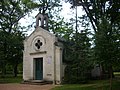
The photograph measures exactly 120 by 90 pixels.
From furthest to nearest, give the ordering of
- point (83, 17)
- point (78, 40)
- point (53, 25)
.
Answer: point (53, 25) < point (83, 17) < point (78, 40)

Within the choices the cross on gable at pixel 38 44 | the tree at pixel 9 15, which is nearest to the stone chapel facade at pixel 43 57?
the cross on gable at pixel 38 44

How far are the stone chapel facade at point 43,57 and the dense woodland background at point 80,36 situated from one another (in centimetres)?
123

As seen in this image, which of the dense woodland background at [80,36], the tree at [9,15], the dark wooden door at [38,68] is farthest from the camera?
the tree at [9,15]

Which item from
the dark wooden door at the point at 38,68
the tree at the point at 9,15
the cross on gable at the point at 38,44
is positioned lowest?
the dark wooden door at the point at 38,68

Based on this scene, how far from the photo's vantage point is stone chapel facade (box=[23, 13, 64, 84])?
93.8 ft

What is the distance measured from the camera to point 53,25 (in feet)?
163

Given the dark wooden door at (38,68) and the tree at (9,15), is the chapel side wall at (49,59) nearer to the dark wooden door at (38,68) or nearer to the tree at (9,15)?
the dark wooden door at (38,68)

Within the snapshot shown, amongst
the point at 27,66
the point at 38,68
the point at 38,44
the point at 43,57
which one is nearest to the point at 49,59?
the point at 43,57

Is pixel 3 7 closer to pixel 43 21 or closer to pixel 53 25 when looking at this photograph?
pixel 53 25

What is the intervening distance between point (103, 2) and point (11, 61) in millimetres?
22108

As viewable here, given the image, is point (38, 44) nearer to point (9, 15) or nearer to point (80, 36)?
point (80, 36)

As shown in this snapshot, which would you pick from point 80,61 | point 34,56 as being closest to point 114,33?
point 80,61

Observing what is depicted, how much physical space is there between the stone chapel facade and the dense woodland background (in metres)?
1.23

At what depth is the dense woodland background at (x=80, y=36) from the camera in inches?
764
